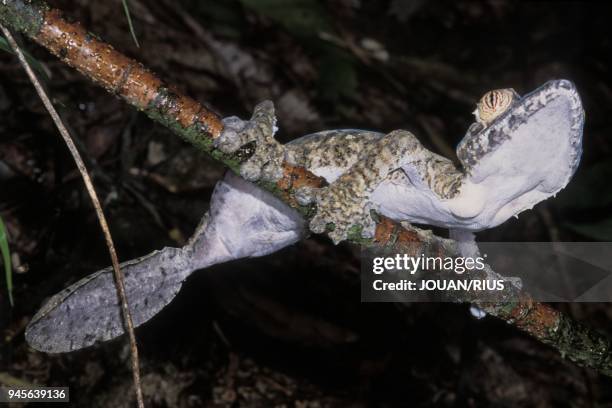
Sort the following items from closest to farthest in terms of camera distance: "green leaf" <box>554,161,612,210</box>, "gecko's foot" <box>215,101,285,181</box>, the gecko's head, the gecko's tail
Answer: "gecko's foot" <box>215,101,285,181</box> < the gecko's head < the gecko's tail < "green leaf" <box>554,161,612,210</box>

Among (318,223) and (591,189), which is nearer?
(318,223)

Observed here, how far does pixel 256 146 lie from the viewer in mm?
2219

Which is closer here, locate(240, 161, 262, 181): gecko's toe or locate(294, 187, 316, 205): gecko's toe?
locate(240, 161, 262, 181): gecko's toe

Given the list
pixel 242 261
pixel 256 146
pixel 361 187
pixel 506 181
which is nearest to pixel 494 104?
pixel 506 181

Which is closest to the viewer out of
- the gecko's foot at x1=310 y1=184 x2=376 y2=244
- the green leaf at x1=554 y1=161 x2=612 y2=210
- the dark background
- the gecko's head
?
the gecko's head

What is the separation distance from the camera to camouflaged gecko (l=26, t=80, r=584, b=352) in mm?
2332

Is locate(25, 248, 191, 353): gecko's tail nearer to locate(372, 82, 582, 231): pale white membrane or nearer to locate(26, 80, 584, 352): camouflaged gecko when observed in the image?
locate(26, 80, 584, 352): camouflaged gecko

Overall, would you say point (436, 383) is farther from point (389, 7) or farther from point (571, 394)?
point (389, 7)

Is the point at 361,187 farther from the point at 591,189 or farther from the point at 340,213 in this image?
the point at 591,189

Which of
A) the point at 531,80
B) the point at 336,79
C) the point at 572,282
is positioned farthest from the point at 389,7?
the point at 572,282

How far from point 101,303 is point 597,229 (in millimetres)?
4343

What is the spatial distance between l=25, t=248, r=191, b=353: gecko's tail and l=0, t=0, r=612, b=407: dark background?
112 centimetres

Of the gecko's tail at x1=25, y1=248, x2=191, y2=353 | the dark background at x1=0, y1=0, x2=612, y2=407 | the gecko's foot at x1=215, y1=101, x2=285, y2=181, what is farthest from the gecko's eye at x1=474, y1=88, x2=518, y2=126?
the dark background at x1=0, y1=0, x2=612, y2=407

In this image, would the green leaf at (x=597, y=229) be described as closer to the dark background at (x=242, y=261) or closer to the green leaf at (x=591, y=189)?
the dark background at (x=242, y=261)
